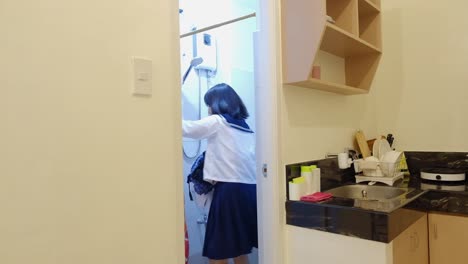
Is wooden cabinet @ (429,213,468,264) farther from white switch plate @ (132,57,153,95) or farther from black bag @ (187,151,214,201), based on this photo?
white switch plate @ (132,57,153,95)

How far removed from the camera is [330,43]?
73.1 inches

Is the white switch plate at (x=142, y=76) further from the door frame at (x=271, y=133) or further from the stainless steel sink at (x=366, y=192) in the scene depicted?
the stainless steel sink at (x=366, y=192)

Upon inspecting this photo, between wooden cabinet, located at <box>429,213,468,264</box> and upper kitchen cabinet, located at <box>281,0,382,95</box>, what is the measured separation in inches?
32.2

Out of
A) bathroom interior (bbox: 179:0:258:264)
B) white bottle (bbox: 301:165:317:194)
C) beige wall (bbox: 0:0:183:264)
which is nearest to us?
beige wall (bbox: 0:0:183:264)

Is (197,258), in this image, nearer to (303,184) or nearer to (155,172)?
(303,184)

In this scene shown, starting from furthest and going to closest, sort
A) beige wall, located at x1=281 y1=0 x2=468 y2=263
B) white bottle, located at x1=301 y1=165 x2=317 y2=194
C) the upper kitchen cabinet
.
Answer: beige wall, located at x1=281 y1=0 x2=468 y2=263, white bottle, located at x1=301 y1=165 x2=317 y2=194, the upper kitchen cabinet

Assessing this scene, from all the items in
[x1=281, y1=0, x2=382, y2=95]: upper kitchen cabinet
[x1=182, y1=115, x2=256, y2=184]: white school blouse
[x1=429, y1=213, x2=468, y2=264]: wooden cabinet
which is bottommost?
[x1=429, y1=213, x2=468, y2=264]: wooden cabinet

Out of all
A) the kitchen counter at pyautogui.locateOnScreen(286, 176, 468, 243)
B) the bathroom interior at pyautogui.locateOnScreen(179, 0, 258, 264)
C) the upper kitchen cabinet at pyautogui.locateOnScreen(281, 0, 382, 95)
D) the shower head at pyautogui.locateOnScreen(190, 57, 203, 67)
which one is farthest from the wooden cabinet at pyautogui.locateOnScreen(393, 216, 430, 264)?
the shower head at pyautogui.locateOnScreen(190, 57, 203, 67)

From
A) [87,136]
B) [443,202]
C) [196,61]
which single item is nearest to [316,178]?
[443,202]

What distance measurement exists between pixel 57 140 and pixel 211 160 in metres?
1.41

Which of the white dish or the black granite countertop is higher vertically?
the white dish

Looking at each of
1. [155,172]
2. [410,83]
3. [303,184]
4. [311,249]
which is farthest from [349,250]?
[410,83]

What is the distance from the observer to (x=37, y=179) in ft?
2.84

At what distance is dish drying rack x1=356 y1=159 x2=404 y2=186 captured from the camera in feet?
6.70
